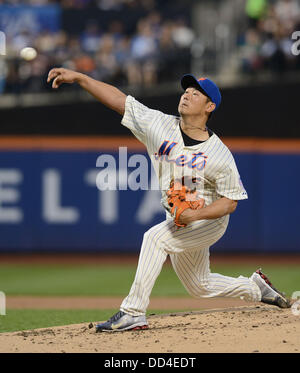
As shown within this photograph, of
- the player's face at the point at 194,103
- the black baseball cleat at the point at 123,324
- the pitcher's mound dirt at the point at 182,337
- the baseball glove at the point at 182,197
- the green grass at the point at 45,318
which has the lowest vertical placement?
the green grass at the point at 45,318

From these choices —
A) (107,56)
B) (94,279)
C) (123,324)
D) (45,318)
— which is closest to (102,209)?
(94,279)

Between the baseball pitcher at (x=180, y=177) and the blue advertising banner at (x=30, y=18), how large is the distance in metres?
8.78

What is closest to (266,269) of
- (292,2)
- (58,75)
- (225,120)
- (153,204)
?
(153,204)

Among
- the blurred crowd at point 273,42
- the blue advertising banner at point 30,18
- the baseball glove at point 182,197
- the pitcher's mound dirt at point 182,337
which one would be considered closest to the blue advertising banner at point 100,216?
the blurred crowd at point 273,42

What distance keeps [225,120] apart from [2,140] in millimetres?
3860

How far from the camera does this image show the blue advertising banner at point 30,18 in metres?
13.9

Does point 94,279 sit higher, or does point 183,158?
point 183,158

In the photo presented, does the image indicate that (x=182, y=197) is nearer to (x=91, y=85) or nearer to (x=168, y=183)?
(x=168, y=183)

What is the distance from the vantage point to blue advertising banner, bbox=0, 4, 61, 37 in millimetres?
13930

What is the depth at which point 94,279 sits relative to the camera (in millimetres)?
10102

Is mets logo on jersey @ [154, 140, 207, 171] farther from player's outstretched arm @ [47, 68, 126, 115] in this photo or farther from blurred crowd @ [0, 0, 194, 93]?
blurred crowd @ [0, 0, 194, 93]

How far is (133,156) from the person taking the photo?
12.2 m

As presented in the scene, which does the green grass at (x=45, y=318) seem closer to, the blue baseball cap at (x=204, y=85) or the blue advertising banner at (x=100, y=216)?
the blue baseball cap at (x=204, y=85)

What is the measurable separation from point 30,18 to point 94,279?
621 cm
